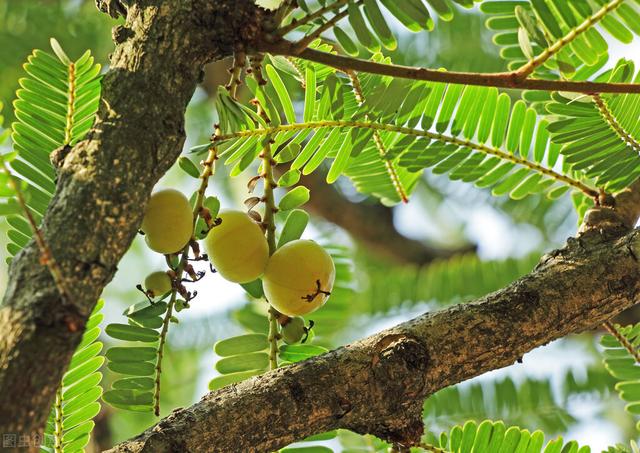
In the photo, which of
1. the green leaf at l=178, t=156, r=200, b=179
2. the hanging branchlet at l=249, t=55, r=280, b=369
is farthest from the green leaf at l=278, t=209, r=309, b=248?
the green leaf at l=178, t=156, r=200, b=179

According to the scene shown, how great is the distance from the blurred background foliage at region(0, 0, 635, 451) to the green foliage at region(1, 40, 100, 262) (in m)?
0.80

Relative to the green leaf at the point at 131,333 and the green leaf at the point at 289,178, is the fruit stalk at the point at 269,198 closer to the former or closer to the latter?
the green leaf at the point at 289,178

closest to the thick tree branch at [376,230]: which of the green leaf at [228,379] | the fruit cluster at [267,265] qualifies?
the green leaf at [228,379]

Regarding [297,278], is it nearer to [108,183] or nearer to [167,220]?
[167,220]

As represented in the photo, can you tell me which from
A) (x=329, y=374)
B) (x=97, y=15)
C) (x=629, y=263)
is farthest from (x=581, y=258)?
(x=97, y=15)

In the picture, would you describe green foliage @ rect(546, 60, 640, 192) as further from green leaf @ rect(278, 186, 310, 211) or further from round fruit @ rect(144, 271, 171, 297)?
round fruit @ rect(144, 271, 171, 297)

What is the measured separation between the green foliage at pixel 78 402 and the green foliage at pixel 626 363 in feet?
2.60

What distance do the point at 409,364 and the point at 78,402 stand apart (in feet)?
1.47

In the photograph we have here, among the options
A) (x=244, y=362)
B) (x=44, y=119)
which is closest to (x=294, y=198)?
(x=244, y=362)

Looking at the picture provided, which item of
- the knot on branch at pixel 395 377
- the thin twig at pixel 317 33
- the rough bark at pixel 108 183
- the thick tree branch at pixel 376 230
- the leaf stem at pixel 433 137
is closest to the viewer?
the rough bark at pixel 108 183

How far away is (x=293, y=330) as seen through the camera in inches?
44.6

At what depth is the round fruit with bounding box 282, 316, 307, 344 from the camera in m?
1.13

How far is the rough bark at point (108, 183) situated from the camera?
659 mm

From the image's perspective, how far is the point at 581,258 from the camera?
1.13 meters
